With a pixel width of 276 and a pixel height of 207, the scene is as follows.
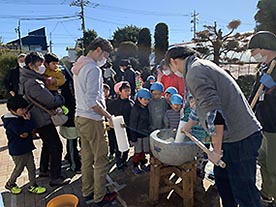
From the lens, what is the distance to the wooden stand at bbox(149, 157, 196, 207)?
91.2 inches

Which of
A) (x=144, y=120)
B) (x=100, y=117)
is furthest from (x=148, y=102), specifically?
(x=100, y=117)

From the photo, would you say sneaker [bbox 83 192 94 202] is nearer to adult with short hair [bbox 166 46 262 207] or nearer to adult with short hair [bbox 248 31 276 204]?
adult with short hair [bbox 166 46 262 207]

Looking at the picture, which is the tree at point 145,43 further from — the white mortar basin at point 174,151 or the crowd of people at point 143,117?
the white mortar basin at point 174,151

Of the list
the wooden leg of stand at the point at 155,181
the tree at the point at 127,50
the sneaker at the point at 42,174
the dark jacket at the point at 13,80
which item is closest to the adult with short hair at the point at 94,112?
the wooden leg of stand at the point at 155,181

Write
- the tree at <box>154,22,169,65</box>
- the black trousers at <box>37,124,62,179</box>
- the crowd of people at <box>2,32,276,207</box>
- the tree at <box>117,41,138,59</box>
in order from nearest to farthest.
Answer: the crowd of people at <box>2,32,276,207</box> → the black trousers at <box>37,124,62,179</box> → the tree at <box>117,41,138,59</box> → the tree at <box>154,22,169,65</box>

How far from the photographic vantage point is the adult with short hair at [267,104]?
213 centimetres

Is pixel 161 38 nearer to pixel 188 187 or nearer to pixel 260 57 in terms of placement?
pixel 260 57

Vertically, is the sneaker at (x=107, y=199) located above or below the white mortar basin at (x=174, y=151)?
below

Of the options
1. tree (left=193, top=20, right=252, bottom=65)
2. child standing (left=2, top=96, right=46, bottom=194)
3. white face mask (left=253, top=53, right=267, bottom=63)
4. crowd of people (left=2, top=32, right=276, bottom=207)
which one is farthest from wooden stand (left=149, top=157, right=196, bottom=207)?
tree (left=193, top=20, right=252, bottom=65)

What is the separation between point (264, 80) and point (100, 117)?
1.45 m

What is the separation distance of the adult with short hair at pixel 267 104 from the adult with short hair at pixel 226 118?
0.65 m

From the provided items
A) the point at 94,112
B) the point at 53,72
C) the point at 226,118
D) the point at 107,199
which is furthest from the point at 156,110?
the point at 226,118

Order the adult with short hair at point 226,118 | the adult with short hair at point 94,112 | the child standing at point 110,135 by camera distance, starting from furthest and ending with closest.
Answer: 1. the child standing at point 110,135
2. the adult with short hair at point 94,112
3. the adult with short hair at point 226,118

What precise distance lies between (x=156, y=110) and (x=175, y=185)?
1000 millimetres
